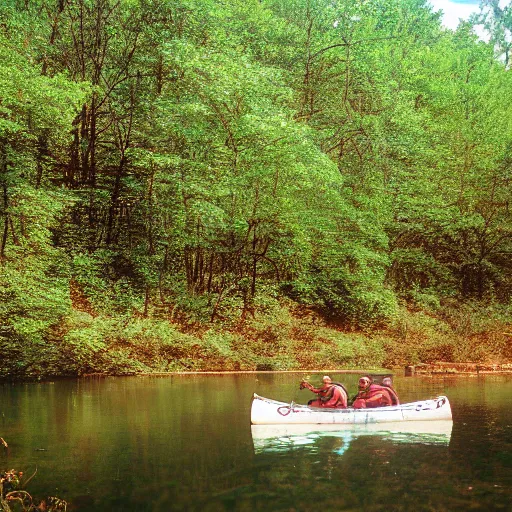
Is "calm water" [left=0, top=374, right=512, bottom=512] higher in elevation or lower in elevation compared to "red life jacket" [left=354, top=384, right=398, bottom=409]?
lower

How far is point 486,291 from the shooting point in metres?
43.2

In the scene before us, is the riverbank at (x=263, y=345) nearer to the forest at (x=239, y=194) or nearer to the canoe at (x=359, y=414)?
the forest at (x=239, y=194)

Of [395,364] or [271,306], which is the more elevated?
[271,306]

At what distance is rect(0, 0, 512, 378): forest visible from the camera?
31125mm

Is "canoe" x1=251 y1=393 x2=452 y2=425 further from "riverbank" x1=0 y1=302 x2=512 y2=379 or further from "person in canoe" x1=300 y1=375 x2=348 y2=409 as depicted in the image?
"riverbank" x1=0 y1=302 x2=512 y2=379

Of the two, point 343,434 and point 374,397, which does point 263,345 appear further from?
point 343,434

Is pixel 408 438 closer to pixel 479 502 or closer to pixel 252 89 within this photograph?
pixel 479 502

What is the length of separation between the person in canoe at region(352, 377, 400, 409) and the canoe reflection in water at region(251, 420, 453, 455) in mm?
662

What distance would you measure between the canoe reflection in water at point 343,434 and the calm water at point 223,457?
0.37ft

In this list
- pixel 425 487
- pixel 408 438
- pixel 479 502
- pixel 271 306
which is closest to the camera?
pixel 479 502

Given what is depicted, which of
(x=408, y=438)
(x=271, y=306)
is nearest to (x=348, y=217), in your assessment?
(x=271, y=306)

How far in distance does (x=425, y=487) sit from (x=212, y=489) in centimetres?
441

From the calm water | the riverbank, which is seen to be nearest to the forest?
the riverbank

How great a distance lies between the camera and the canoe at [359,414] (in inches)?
859
